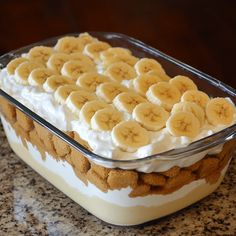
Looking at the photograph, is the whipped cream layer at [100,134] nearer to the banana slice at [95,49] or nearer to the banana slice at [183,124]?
the banana slice at [183,124]

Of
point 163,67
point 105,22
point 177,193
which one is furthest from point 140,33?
point 177,193

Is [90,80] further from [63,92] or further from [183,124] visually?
[183,124]

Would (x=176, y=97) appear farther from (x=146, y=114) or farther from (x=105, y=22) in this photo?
(x=105, y=22)

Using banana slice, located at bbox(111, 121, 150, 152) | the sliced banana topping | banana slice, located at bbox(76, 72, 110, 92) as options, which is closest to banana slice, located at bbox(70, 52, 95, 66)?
the sliced banana topping

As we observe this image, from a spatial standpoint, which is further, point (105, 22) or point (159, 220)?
point (105, 22)

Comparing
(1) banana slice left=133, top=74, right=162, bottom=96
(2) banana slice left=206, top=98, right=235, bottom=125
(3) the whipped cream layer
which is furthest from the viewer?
(1) banana slice left=133, top=74, right=162, bottom=96

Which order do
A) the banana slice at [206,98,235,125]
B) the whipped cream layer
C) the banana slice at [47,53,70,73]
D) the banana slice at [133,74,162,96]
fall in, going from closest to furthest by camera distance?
the whipped cream layer → the banana slice at [206,98,235,125] → the banana slice at [133,74,162,96] → the banana slice at [47,53,70,73]

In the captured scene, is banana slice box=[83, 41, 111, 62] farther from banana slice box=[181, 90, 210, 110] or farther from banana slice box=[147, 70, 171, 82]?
banana slice box=[181, 90, 210, 110]

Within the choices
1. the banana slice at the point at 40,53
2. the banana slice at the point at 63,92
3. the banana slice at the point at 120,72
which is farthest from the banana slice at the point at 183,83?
the banana slice at the point at 40,53
